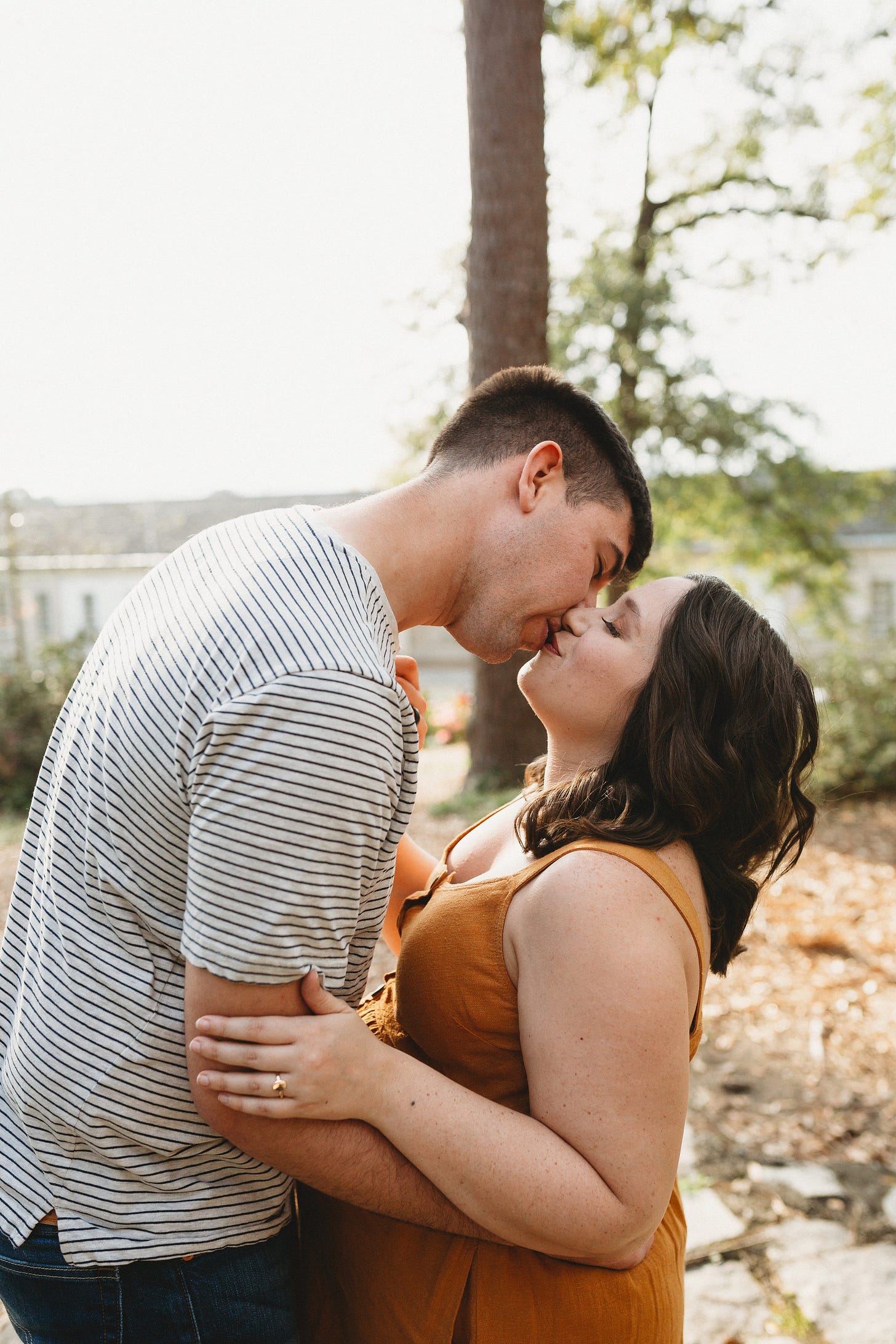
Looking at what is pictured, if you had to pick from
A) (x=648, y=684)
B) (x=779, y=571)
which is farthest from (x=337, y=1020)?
(x=779, y=571)

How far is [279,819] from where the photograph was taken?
49.3 inches

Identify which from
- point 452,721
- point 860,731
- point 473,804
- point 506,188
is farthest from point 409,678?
point 452,721

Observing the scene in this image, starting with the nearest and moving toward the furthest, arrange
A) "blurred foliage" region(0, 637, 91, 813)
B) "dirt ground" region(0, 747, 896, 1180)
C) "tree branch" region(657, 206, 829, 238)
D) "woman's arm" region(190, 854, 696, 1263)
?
1. "woman's arm" region(190, 854, 696, 1263)
2. "dirt ground" region(0, 747, 896, 1180)
3. "blurred foliage" region(0, 637, 91, 813)
4. "tree branch" region(657, 206, 829, 238)

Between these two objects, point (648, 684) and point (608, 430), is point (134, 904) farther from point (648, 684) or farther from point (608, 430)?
point (608, 430)

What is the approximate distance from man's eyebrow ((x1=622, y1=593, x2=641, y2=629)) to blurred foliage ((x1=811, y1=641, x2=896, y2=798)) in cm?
814

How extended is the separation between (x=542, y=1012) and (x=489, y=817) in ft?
2.60

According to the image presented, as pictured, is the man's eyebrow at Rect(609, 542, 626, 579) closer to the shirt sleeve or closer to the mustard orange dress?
the mustard orange dress

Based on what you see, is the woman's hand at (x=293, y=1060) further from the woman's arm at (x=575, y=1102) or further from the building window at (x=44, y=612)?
the building window at (x=44, y=612)

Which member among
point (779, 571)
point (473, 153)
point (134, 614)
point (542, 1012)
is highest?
point (473, 153)

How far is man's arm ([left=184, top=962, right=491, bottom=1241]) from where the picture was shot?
52.6 inches

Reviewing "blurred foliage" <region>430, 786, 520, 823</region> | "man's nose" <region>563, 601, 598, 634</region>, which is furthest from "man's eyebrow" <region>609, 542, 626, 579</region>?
"blurred foliage" <region>430, 786, 520, 823</region>

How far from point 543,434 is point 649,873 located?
1.03m

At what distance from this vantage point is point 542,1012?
1.55m

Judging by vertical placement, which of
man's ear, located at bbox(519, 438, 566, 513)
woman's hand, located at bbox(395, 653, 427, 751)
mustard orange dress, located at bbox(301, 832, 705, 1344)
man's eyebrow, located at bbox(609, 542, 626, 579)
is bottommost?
mustard orange dress, located at bbox(301, 832, 705, 1344)
